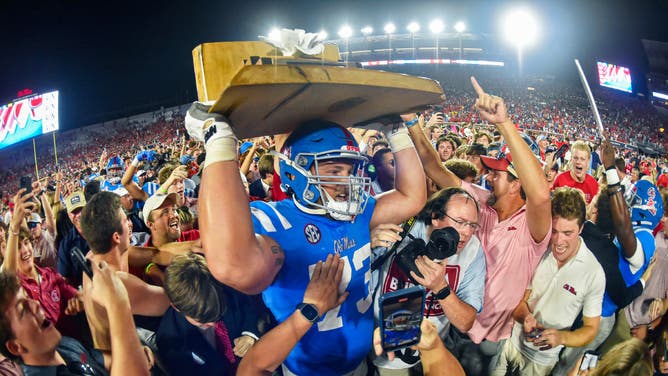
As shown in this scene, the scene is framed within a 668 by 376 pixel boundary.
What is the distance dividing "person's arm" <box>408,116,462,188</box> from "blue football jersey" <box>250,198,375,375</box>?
1.77 feet

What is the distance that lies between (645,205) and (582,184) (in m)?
0.44

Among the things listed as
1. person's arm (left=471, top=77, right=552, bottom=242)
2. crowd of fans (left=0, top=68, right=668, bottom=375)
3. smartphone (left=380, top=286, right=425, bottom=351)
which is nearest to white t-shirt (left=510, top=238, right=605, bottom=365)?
crowd of fans (left=0, top=68, right=668, bottom=375)

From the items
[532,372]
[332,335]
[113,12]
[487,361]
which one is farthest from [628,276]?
[113,12]

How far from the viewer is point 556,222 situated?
2488 millimetres

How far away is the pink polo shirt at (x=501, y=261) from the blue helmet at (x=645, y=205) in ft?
3.61

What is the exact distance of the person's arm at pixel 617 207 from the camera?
271 cm

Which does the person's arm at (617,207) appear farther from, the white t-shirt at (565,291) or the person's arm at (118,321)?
the person's arm at (118,321)

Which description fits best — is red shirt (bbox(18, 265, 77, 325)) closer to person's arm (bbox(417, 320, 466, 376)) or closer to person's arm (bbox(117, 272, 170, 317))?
person's arm (bbox(117, 272, 170, 317))

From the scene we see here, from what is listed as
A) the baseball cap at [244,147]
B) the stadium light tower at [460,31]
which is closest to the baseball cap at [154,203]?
the baseball cap at [244,147]

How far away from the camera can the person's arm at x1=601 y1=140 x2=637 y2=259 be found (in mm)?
2711

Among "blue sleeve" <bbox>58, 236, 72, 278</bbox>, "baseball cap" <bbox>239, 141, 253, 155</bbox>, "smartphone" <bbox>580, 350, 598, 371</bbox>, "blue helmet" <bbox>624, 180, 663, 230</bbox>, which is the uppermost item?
"baseball cap" <bbox>239, 141, 253, 155</bbox>

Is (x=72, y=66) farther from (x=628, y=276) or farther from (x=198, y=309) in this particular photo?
(x=628, y=276)

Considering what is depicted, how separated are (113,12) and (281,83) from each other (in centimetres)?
150

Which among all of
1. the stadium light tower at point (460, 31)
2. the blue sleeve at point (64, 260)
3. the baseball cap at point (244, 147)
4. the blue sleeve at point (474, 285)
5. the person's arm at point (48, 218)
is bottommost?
the blue sleeve at point (474, 285)
